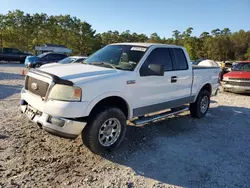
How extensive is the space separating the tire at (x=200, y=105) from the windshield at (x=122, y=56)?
2594mm

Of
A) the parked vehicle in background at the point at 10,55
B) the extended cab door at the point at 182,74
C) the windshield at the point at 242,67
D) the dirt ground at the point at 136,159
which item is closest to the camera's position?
the dirt ground at the point at 136,159

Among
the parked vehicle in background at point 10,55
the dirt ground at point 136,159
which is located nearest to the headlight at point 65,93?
the dirt ground at point 136,159

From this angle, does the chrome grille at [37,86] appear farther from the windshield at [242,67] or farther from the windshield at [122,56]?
the windshield at [242,67]

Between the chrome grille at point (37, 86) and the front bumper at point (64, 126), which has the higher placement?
the chrome grille at point (37, 86)

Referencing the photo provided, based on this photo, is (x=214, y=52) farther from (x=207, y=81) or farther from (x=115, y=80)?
(x=115, y=80)

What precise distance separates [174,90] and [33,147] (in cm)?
320

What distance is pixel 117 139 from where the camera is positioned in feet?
13.5

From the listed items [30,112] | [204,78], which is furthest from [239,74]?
[30,112]

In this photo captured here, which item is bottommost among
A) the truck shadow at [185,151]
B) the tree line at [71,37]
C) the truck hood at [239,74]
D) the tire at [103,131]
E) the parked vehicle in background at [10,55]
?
the truck shadow at [185,151]

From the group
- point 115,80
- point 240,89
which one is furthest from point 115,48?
point 240,89

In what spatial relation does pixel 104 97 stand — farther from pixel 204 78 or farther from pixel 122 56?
pixel 204 78

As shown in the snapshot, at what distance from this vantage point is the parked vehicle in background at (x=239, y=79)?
10.7 meters

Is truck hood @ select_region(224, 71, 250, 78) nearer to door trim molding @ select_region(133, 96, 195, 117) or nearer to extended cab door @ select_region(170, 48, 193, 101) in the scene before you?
door trim molding @ select_region(133, 96, 195, 117)

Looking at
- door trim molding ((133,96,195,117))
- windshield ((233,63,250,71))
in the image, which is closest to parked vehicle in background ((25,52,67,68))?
windshield ((233,63,250,71))
